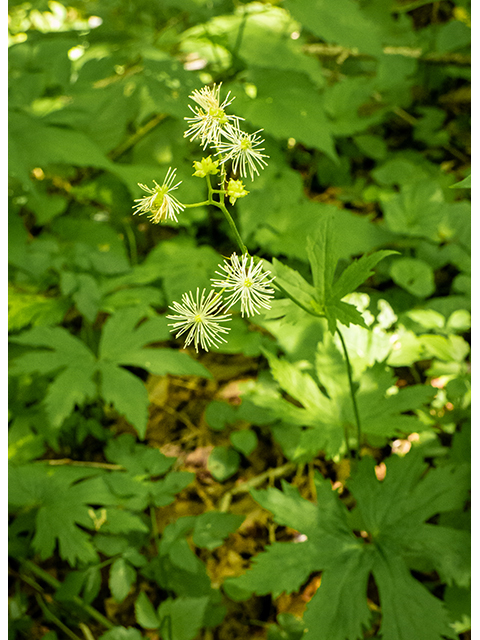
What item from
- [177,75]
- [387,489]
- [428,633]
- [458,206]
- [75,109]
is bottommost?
[428,633]

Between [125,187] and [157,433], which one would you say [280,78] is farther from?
[157,433]

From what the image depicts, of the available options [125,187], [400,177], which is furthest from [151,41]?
[400,177]

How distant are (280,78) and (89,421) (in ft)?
5.30

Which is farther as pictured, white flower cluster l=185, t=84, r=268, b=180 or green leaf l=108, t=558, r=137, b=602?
green leaf l=108, t=558, r=137, b=602

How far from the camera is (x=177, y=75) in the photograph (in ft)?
A: 5.94

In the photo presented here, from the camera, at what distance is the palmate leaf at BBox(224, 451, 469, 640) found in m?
1.03

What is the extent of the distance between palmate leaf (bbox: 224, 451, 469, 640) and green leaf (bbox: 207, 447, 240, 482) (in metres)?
0.45

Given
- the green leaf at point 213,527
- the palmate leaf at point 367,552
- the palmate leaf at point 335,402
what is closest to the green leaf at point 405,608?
the palmate leaf at point 367,552

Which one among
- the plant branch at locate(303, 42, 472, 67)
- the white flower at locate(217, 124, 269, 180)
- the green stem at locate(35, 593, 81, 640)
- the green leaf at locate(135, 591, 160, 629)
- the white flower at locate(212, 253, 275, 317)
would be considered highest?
the white flower at locate(217, 124, 269, 180)

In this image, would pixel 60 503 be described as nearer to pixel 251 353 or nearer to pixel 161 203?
pixel 251 353

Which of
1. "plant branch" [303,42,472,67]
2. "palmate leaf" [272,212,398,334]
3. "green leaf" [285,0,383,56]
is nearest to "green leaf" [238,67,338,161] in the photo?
"green leaf" [285,0,383,56]

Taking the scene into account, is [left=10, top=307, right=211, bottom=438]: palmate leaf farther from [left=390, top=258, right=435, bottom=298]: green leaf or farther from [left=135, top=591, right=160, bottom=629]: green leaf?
[left=390, top=258, right=435, bottom=298]: green leaf

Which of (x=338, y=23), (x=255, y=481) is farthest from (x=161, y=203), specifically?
(x=338, y=23)

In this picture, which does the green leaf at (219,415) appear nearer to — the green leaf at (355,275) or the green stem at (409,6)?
the green leaf at (355,275)
